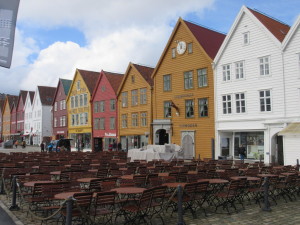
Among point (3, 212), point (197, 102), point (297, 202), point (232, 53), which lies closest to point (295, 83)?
point (232, 53)

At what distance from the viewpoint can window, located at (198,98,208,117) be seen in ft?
96.6

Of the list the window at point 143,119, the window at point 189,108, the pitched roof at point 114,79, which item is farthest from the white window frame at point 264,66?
the pitched roof at point 114,79

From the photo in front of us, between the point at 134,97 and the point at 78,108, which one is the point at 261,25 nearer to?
the point at 134,97

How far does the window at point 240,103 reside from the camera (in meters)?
26.4

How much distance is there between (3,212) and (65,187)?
6.92 ft

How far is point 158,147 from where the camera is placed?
983 inches

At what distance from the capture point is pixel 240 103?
26.5 meters

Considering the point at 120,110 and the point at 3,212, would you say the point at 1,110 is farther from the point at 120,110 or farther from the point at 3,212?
the point at 3,212

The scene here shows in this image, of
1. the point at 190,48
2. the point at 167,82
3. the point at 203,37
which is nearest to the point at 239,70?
the point at 190,48

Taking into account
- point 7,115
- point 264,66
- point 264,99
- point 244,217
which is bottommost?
point 244,217

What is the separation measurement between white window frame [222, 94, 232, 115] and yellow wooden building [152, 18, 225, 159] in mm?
1172

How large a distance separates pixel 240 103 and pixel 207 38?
8.48 meters

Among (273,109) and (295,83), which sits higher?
(295,83)

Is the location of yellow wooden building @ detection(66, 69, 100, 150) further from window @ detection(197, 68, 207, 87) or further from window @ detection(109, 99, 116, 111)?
window @ detection(197, 68, 207, 87)
